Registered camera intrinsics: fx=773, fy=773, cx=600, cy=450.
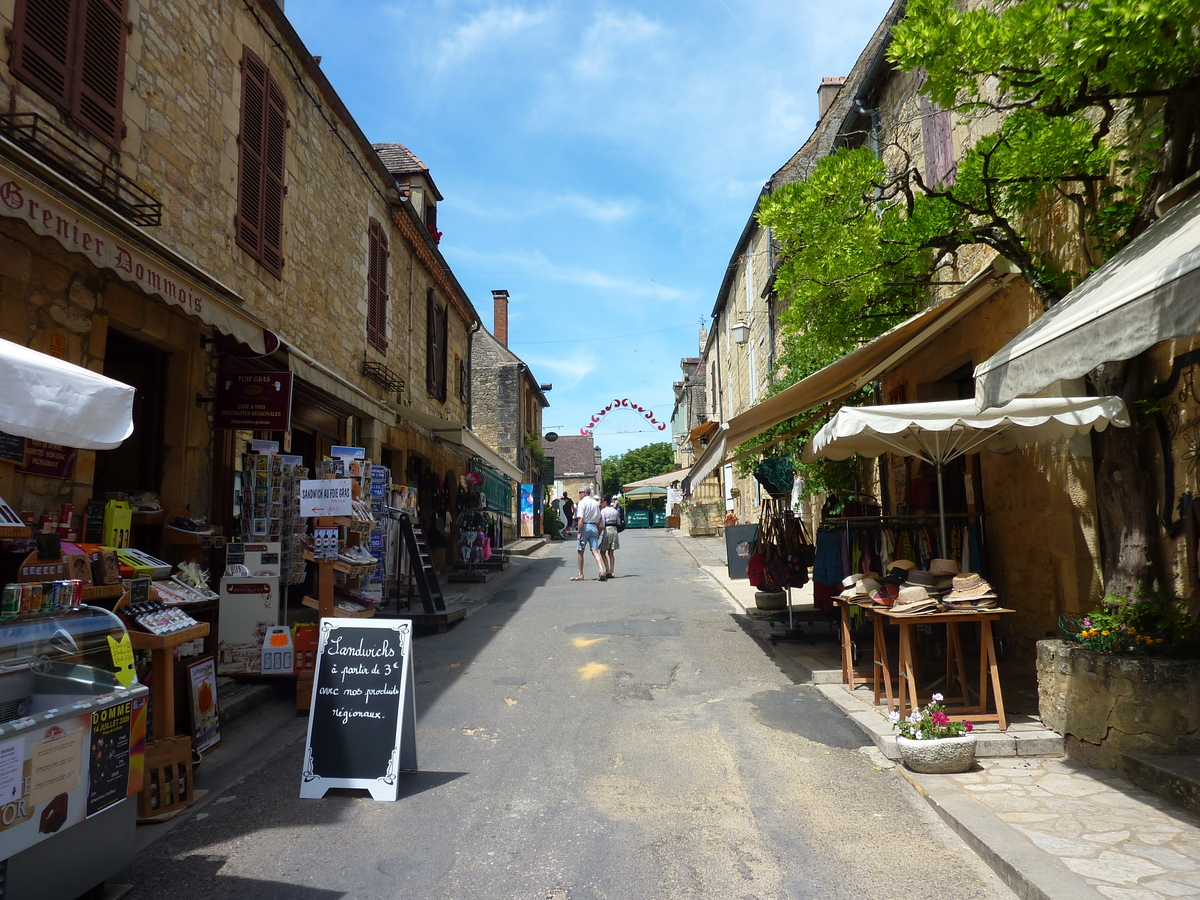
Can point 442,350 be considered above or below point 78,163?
above

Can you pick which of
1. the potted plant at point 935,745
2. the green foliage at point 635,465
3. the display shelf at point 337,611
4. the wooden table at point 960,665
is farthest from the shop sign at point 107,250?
the green foliage at point 635,465

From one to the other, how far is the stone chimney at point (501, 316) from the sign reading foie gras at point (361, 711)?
2764 cm

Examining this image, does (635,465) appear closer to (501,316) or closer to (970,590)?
(501,316)

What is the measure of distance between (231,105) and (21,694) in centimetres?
661

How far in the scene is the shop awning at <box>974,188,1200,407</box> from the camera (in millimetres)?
2977

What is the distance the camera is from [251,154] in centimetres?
816

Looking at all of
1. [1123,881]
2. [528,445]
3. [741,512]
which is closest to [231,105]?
[1123,881]

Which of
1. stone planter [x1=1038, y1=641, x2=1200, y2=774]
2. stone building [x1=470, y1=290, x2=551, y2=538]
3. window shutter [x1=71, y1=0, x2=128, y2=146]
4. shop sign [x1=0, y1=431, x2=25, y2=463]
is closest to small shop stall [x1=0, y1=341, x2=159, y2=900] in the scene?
shop sign [x1=0, y1=431, x2=25, y2=463]

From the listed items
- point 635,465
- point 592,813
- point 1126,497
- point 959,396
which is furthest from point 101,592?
point 635,465

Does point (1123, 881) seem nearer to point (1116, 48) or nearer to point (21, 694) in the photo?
point (1116, 48)

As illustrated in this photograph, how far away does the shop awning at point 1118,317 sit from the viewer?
2.98 metres

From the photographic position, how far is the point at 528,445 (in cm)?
3145

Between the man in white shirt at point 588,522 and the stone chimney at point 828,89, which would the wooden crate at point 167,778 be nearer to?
the man in white shirt at point 588,522

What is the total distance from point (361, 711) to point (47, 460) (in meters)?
2.80
